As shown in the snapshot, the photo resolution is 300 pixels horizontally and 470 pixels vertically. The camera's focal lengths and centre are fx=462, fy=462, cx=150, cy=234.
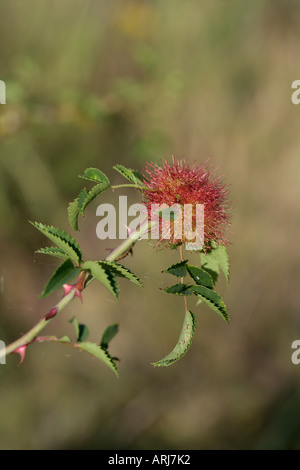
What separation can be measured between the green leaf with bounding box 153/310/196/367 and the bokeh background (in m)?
1.51

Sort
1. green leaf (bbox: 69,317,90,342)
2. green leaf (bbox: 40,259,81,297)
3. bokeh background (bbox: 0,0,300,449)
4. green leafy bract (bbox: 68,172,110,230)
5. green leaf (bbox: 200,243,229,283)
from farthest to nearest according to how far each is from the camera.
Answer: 1. bokeh background (bbox: 0,0,300,449)
2. green leaf (bbox: 69,317,90,342)
3. green leaf (bbox: 200,243,229,283)
4. green leafy bract (bbox: 68,172,110,230)
5. green leaf (bbox: 40,259,81,297)

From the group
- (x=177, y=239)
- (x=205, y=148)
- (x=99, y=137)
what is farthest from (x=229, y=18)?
(x=177, y=239)

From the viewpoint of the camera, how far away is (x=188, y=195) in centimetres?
85

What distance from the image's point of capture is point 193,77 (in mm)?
2729

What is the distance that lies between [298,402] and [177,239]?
1879 millimetres

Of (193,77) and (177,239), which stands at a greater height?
(193,77)

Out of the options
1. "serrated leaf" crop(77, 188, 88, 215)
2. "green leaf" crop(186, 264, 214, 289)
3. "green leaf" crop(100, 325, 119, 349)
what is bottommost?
"green leaf" crop(100, 325, 119, 349)

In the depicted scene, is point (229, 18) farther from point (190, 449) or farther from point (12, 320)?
point (190, 449)

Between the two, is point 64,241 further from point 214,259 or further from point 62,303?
point 214,259

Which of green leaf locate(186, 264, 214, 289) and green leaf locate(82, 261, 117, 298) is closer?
green leaf locate(82, 261, 117, 298)

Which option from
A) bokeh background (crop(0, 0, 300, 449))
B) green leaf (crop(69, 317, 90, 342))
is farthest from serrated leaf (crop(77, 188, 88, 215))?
bokeh background (crop(0, 0, 300, 449))

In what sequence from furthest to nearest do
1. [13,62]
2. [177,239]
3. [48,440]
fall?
[13,62]
[48,440]
[177,239]

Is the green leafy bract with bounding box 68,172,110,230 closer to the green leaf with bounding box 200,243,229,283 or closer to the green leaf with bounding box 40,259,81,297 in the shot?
the green leaf with bounding box 40,259,81,297

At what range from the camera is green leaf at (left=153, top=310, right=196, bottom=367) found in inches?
28.4
